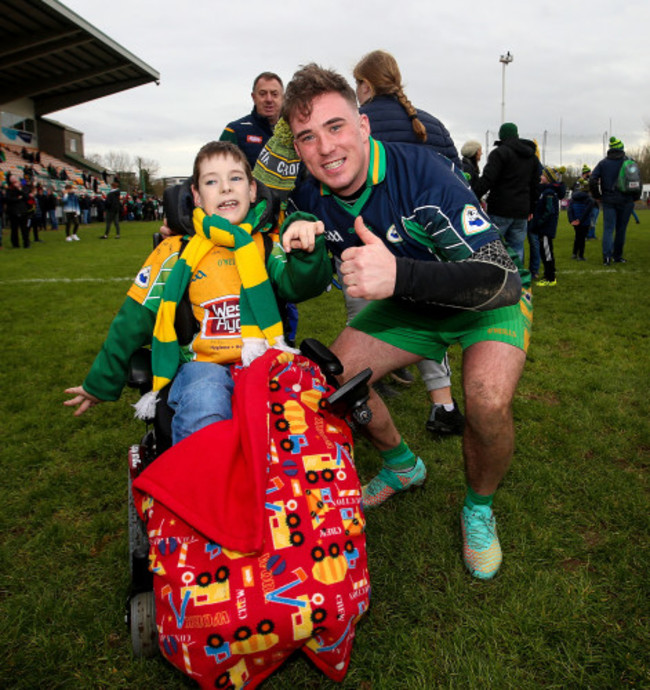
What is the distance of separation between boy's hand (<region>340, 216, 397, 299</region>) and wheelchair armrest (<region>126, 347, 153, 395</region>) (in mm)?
984

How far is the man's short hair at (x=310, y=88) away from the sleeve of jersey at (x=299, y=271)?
1.97 ft

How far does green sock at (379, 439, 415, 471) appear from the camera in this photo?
2.78 m

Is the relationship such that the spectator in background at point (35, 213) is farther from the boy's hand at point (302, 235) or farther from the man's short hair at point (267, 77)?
the boy's hand at point (302, 235)

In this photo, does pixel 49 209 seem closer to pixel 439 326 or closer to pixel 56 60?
pixel 56 60

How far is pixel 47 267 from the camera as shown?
476 inches

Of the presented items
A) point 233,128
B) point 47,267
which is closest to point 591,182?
point 233,128

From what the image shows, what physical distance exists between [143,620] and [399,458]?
1451 millimetres

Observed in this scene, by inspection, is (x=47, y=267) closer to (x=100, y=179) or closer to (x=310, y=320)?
(x=310, y=320)

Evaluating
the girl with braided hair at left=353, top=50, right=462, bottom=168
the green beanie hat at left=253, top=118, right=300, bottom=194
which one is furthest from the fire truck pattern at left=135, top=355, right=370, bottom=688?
the girl with braided hair at left=353, top=50, right=462, bottom=168

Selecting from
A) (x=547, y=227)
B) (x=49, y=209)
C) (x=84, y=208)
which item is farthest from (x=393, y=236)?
(x=84, y=208)

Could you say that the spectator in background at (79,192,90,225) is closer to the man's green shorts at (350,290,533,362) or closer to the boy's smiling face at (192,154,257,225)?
the boy's smiling face at (192,154,257,225)

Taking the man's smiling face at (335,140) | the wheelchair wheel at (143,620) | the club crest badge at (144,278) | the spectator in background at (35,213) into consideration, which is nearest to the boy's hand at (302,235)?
the man's smiling face at (335,140)

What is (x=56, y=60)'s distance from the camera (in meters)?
35.6

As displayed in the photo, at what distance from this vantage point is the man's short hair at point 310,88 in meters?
2.27
